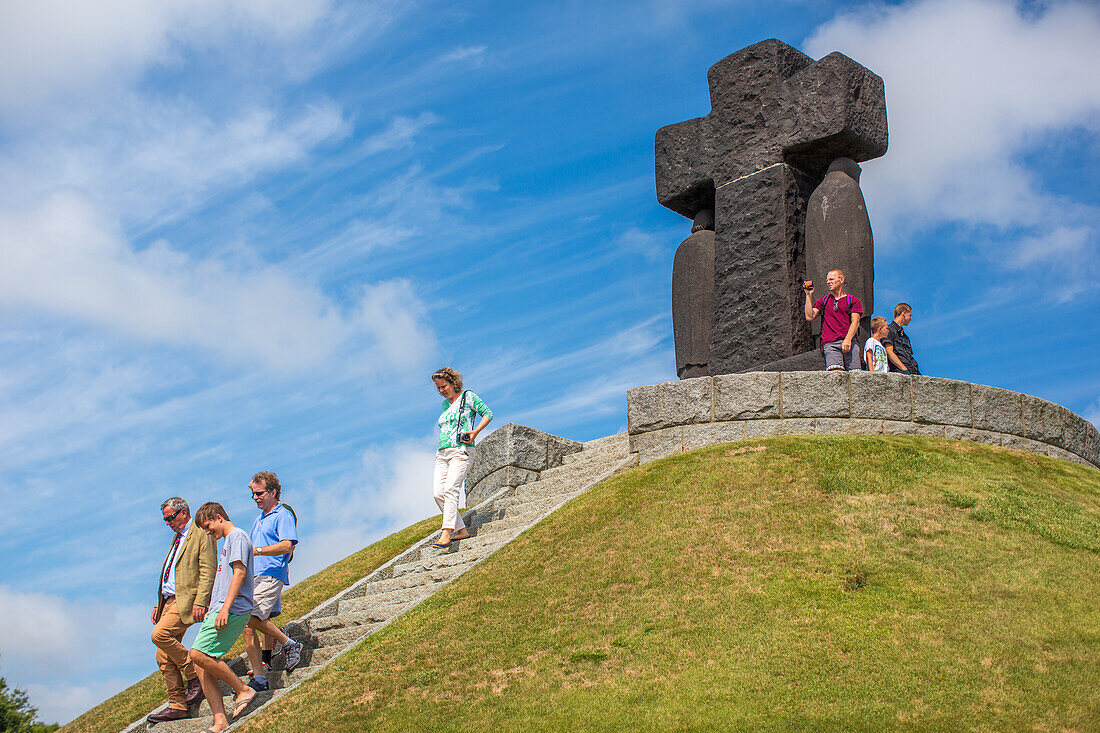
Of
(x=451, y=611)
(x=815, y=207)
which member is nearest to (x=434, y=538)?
(x=451, y=611)

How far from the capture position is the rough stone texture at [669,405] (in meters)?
12.6

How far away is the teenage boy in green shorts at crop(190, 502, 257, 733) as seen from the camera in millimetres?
8812

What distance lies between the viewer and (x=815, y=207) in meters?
14.3

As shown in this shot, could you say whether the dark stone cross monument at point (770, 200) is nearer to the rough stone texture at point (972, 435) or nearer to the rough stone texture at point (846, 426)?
the rough stone texture at point (846, 426)

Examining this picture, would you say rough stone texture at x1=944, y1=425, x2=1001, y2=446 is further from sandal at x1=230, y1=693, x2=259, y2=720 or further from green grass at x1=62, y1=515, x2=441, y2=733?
sandal at x1=230, y1=693, x2=259, y2=720

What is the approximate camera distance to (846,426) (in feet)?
40.1

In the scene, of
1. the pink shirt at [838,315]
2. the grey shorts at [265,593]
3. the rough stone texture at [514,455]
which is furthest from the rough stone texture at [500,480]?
the grey shorts at [265,593]

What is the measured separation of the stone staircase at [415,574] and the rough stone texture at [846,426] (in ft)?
7.42

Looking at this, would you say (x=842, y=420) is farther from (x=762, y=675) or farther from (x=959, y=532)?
(x=762, y=675)

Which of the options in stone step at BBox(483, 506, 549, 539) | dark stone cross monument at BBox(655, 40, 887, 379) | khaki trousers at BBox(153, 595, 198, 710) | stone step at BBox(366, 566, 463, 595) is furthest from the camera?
dark stone cross monument at BBox(655, 40, 887, 379)

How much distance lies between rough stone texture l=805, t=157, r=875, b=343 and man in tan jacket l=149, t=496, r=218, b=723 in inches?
335

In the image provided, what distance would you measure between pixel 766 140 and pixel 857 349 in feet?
11.9

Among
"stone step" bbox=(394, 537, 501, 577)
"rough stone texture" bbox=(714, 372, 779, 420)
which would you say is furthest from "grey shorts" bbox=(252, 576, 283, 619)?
"rough stone texture" bbox=(714, 372, 779, 420)

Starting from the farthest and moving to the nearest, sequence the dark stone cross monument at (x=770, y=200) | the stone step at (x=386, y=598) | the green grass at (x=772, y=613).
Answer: the dark stone cross monument at (x=770, y=200), the stone step at (x=386, y=598), the green grass at (x=772, y=613)
